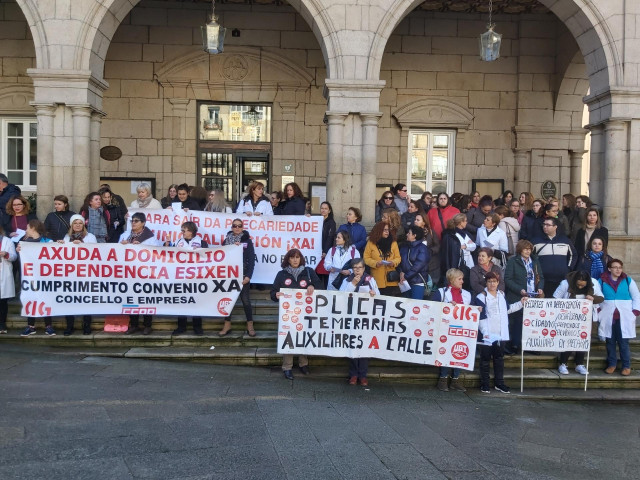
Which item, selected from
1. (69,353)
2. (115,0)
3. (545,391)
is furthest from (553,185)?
(69,353)

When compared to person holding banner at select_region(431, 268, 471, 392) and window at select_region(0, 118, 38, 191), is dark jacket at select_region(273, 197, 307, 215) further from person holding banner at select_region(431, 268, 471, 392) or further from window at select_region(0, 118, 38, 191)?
window at select_region(0, 118, 38, 191)

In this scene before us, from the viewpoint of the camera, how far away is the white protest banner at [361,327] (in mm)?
8391

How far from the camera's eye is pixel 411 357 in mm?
8430

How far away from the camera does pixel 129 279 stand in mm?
9250

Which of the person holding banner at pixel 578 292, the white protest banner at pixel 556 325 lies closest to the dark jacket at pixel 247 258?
the white protest banner at pixel 556 325

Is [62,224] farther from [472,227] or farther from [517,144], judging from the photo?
[517,144]

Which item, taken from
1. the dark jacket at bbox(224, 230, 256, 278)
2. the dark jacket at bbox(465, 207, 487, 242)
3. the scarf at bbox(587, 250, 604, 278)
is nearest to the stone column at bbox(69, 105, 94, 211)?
the dark jacket at bbox(224, 230, 256, 278)

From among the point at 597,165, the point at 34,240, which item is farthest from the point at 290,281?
the point at 597,165

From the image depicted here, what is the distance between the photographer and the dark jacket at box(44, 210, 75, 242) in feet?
31.9

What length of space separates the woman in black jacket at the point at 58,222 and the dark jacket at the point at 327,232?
3.95 m

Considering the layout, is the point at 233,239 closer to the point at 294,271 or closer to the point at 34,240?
the point at 294,271

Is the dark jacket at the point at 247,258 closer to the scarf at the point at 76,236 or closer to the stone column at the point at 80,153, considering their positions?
the scarf at the point at 76,236

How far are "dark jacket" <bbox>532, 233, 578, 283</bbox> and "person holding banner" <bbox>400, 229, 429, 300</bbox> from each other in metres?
1.66

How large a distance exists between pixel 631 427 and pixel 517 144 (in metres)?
9.06
